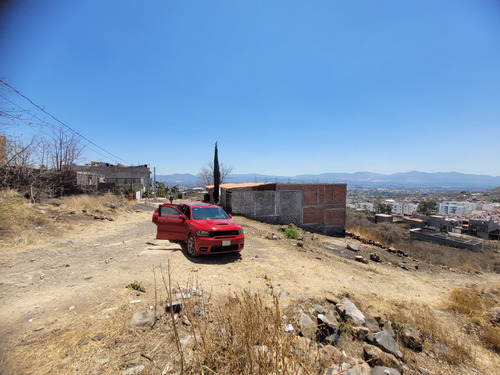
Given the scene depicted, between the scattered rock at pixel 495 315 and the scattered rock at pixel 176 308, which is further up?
the scattered rock at pixel 176 308

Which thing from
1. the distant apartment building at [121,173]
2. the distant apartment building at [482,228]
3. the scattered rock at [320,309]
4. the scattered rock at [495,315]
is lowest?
the distant apartment building at [482,228]

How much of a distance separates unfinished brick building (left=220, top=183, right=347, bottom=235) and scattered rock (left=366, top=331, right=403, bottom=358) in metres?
14.9

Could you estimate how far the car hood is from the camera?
22.2ft

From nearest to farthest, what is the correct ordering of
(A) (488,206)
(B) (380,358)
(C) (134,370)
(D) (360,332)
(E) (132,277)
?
(C) (134,370)
(B) (380,358)
(D) (360,332)
(E) (132,277)
(A) (488,206)

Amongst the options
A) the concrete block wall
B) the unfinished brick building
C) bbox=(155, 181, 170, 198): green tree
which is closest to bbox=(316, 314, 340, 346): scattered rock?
the unfinished brick building

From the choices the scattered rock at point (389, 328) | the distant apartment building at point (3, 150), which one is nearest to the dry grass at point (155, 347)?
the scattered rock at point (389, 328)

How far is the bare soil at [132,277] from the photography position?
12.3 ft

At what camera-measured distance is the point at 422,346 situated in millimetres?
4453

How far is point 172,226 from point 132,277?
2.68m

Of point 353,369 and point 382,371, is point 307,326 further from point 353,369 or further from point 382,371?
point 382,371

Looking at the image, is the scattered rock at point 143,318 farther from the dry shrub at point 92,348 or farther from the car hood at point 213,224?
the car hood at point 213,224

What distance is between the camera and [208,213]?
25.6ft

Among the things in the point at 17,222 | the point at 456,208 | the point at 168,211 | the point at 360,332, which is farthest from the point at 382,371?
the point at 456,208

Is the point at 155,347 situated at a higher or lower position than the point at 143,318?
lower
